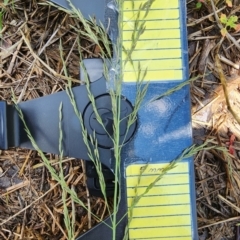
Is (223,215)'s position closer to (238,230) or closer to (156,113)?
(238,230)

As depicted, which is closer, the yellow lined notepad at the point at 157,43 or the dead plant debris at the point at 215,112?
the yellow lined notepad at the point at 157,43

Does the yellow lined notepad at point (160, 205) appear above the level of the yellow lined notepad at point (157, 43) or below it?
below

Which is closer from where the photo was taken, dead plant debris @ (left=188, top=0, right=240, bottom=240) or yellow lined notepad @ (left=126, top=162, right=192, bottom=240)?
yellow lined notepad @ (left=126, top=162, right=192, bottom=240)

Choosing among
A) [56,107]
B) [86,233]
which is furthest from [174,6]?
[86,233]

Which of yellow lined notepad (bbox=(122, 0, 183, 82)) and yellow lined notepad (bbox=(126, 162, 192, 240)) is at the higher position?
yellow lined notepad (bbox=(122, 0, 183, 82))

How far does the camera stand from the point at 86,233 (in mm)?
1196

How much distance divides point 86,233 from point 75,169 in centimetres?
21

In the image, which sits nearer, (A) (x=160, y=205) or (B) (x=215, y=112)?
(A) (x=160, y=205)

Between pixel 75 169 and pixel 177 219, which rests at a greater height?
pixel 75 169

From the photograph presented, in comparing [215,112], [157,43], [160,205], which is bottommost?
[160,205]

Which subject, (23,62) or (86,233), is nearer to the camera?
(86,233)

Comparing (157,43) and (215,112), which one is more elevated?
(157,43)

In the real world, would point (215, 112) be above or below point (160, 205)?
above

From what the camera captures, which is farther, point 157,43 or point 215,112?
point 215,112
